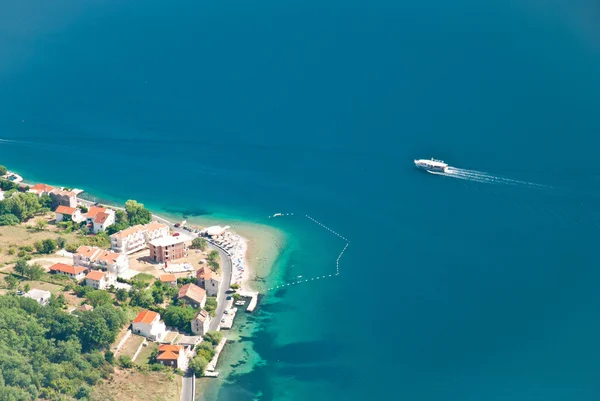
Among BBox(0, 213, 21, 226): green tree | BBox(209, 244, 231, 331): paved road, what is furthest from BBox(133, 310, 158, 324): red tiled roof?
BBox(0, 213, 21, 226): green tree

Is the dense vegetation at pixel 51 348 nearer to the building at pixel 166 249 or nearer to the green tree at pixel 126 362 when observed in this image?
the green tree at pixel 126 362

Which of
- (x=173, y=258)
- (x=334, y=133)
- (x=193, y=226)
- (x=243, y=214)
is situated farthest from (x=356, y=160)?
(x=173, y=258)

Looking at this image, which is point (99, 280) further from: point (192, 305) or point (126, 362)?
point (126, 362)

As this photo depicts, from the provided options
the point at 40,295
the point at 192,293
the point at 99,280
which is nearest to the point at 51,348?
the point at 40,295

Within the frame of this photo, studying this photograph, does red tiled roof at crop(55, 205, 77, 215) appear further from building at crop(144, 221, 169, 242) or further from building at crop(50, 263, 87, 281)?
building at crop(50, 263, 87, 281)

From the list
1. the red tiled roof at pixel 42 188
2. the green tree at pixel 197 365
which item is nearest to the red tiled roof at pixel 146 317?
the green tree at pixel 197 365

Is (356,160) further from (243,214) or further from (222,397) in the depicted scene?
(222,397)
